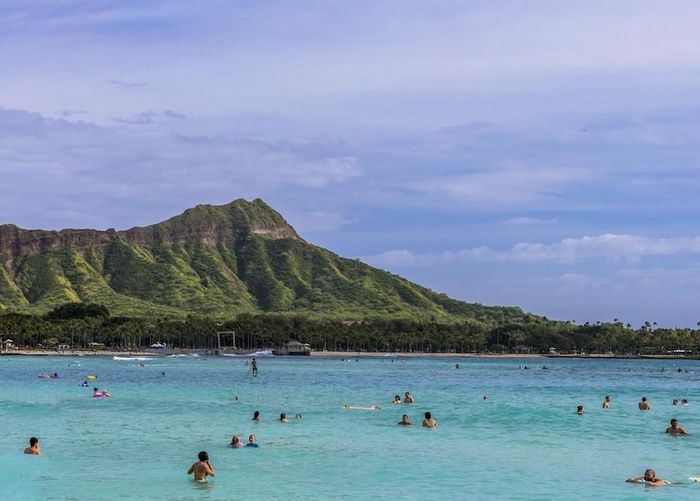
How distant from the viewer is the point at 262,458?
133 feet

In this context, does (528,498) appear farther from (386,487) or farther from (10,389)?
(10,389)

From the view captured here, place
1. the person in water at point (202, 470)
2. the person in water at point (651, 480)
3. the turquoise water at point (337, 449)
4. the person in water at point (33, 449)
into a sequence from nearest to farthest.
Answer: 1. the turquoise water at point (337, 449)
2. the person in water at point (651, 480)
3. the person in water at point (202, 470)
4. the person in water at point (33, 449)

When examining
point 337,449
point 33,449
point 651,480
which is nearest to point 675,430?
point 651,480

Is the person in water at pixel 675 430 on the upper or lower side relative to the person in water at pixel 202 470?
lower

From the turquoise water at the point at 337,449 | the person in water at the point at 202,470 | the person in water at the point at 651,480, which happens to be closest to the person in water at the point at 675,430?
the turquoise water at the point at 337,449

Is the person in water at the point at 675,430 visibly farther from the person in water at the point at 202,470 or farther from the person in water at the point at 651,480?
the person in water at the point at 202,470

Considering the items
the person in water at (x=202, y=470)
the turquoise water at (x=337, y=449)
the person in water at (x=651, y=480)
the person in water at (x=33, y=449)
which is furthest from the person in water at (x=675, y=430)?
the person in water at (x=33, y=449)

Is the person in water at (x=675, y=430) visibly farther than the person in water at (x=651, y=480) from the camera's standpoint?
Yes

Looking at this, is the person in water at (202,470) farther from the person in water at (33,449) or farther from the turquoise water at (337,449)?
the person in water at (33,449)

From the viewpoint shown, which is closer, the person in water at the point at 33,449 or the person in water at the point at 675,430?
the person in water at the point at 33,449

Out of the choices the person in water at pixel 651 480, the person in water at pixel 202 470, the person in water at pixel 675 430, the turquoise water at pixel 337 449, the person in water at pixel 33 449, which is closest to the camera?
the turquoise water at pixel 337 449

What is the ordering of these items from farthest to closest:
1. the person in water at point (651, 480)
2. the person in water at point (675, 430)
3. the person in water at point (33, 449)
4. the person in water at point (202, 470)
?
the person in water at point (675, 430) → the person in water at point (33, 449) → the person in water at point (202, 470) → the person in water at point (651, 480)

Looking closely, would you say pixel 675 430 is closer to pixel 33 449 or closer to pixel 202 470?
pixel 202 470

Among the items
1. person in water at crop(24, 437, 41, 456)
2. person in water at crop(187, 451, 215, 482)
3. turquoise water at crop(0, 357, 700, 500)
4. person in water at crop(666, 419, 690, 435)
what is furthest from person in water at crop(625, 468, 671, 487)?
person in water at crop(24, 437, 41, 456)
